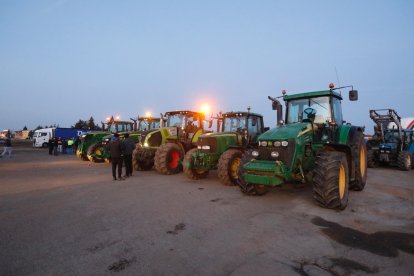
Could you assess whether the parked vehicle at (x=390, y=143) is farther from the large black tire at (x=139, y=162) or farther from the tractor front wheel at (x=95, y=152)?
the tractor front wheel at (x=95, y=152)

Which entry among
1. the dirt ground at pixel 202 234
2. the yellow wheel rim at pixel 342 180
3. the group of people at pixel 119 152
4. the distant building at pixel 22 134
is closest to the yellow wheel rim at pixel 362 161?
the dirt ground at pixel 202 234

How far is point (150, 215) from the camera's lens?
16.2 feet

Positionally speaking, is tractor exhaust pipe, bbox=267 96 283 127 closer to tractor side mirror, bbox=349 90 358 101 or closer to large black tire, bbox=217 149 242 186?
large black tire, bbox=217 149 242 186

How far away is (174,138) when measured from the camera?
10.5m

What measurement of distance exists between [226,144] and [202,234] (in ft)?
16.2

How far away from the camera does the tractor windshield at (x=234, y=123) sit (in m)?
9.16

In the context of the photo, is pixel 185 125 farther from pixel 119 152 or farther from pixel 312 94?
pixel 312 94

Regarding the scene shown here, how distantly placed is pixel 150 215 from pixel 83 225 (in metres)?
1.15

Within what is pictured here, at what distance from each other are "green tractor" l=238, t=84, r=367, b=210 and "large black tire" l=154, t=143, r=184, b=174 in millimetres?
4172

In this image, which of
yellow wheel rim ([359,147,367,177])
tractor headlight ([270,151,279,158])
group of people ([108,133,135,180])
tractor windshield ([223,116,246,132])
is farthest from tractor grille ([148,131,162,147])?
yellow wheel rim ([359,147,367,177])

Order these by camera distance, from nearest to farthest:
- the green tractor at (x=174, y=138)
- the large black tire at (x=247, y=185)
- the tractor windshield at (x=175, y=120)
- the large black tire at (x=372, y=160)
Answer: the large black tire at (x=247, y=185)
the green tractor at (x=174, y=138)
the tractor windshield at (x=175, y=120)
the large black tire at (x=372, y=160)

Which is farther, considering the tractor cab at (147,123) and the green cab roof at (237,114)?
the tractor cab at (147,123)

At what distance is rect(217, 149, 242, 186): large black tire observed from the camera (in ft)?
24.7

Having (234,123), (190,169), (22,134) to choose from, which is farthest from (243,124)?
(22,134)
